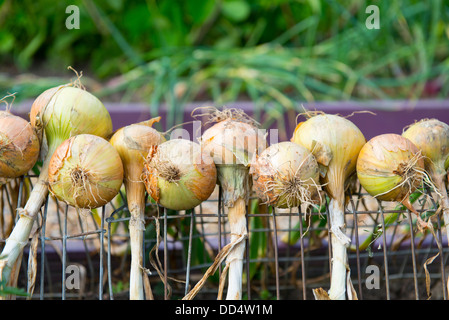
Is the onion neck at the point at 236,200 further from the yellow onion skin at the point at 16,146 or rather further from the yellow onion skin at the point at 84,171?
the yellow onion skin at the point at 16,146

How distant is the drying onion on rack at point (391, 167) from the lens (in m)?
0.76

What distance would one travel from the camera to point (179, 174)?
2.44 ft

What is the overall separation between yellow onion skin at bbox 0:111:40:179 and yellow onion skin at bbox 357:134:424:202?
0.55 m

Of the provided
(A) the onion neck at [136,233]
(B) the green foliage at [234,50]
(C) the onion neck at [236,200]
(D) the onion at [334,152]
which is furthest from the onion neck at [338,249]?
(B) the green foliage at [234,50]

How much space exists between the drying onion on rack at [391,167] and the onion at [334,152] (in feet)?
0.09

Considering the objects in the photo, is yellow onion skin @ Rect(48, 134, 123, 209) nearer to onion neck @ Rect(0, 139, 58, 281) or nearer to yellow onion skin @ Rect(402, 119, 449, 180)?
onion neck @ Rect(0, 139, 58, 281)

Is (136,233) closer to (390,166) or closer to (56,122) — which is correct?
(56,122)

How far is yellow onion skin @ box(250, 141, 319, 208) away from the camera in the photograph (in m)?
0.75

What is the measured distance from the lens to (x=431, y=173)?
0.83 metres

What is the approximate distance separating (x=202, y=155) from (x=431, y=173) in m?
0.40

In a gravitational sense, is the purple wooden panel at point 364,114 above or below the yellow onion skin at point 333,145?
above

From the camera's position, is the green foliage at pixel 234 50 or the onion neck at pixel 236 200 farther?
the green foliage at pixel 234 50
